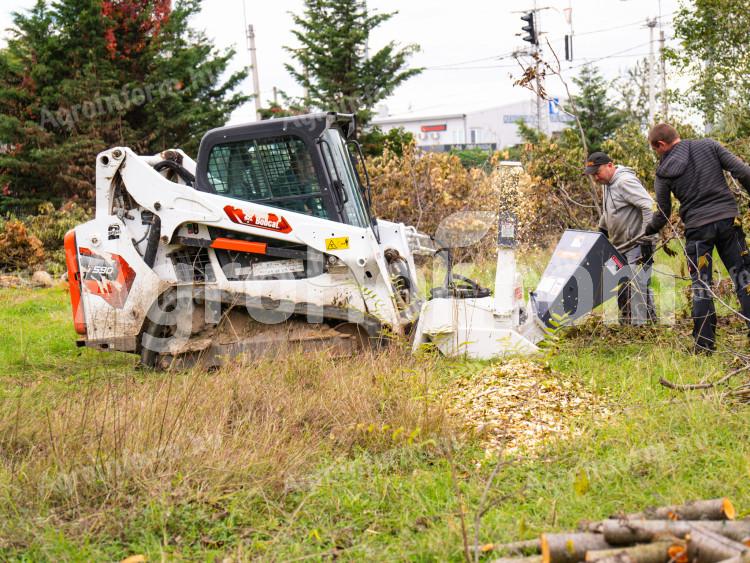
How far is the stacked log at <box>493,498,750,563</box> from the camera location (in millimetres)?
2824

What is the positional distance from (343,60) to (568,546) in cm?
1960

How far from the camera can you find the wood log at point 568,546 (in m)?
2.98

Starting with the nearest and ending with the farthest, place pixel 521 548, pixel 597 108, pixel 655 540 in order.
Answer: pixel 655 540 → pixel 521 548 → pixel 597 108

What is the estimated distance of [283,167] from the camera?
6898mm

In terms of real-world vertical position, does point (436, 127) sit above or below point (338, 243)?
above

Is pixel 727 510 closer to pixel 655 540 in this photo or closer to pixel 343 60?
pixel 655 540

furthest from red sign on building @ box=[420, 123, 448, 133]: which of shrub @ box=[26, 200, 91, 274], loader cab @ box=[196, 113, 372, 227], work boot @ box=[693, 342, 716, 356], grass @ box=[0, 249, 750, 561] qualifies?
grass @ box=[0, 249, 750, 561]

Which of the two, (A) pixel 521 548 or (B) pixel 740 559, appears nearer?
(B) pixel 740 559

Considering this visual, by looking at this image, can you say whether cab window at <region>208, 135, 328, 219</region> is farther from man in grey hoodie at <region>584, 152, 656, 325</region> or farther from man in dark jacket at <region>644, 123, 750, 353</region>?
man in dark jacket at <region>644, 123, 750, 353</region>

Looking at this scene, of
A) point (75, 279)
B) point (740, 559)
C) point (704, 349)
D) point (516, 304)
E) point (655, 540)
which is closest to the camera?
point (740, 559)

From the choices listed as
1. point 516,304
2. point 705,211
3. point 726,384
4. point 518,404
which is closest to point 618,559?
point 518,404

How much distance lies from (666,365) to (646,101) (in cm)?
2421

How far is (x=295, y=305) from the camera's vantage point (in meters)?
6.82

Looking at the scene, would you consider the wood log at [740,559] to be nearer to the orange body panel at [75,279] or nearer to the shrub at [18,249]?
the orange body panel at [75,279]
